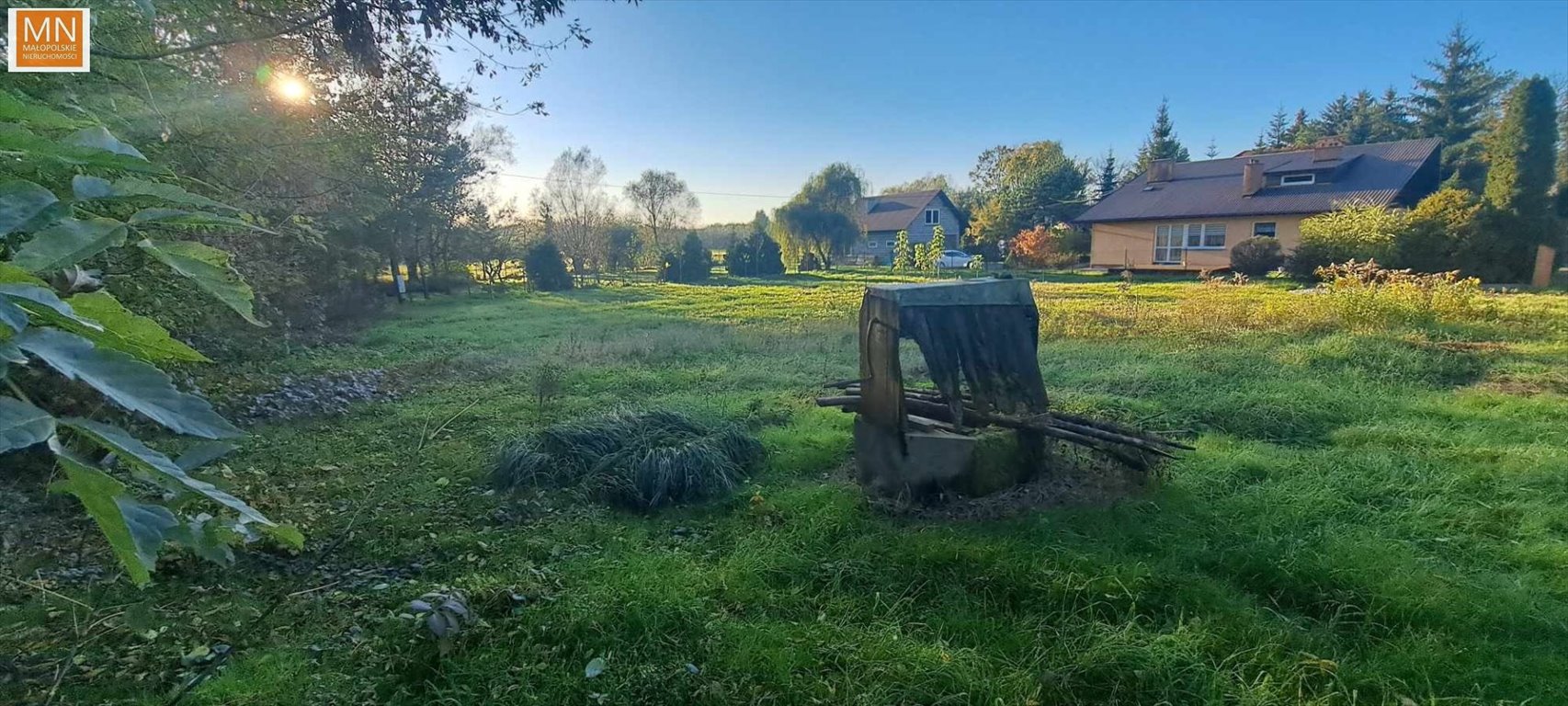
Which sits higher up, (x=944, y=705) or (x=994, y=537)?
(x=994, y=537)

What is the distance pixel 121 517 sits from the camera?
1.98 ft

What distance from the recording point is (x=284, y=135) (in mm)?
5816

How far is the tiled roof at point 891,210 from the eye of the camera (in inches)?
1880

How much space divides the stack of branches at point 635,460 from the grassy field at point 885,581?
19cm

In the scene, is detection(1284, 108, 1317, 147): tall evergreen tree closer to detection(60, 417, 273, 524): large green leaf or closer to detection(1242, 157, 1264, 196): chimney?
detection(1242, 157, 1264, 196): chimney

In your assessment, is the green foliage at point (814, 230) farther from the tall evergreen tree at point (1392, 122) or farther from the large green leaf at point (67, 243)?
the large green leaf at point (67, 243)

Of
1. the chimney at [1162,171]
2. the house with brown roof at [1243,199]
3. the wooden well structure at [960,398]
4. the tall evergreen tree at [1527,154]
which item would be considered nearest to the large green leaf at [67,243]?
the wooden well structure at [960,398]

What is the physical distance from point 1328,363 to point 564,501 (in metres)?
8.35

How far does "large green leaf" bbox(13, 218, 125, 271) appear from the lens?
0.62 metres

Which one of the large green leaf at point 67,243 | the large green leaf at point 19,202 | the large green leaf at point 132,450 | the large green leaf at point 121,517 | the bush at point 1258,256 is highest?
the bush at point 1258,256

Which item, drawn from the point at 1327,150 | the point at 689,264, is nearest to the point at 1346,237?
the point at 1327,150

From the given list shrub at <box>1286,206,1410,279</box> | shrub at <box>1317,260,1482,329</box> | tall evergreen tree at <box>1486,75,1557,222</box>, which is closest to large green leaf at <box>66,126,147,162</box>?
shrub at <box>1317,260,1482,329</box>

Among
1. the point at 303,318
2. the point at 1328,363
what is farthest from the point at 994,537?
the point at 303,318

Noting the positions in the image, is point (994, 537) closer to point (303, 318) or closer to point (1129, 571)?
point (1129, 571)
